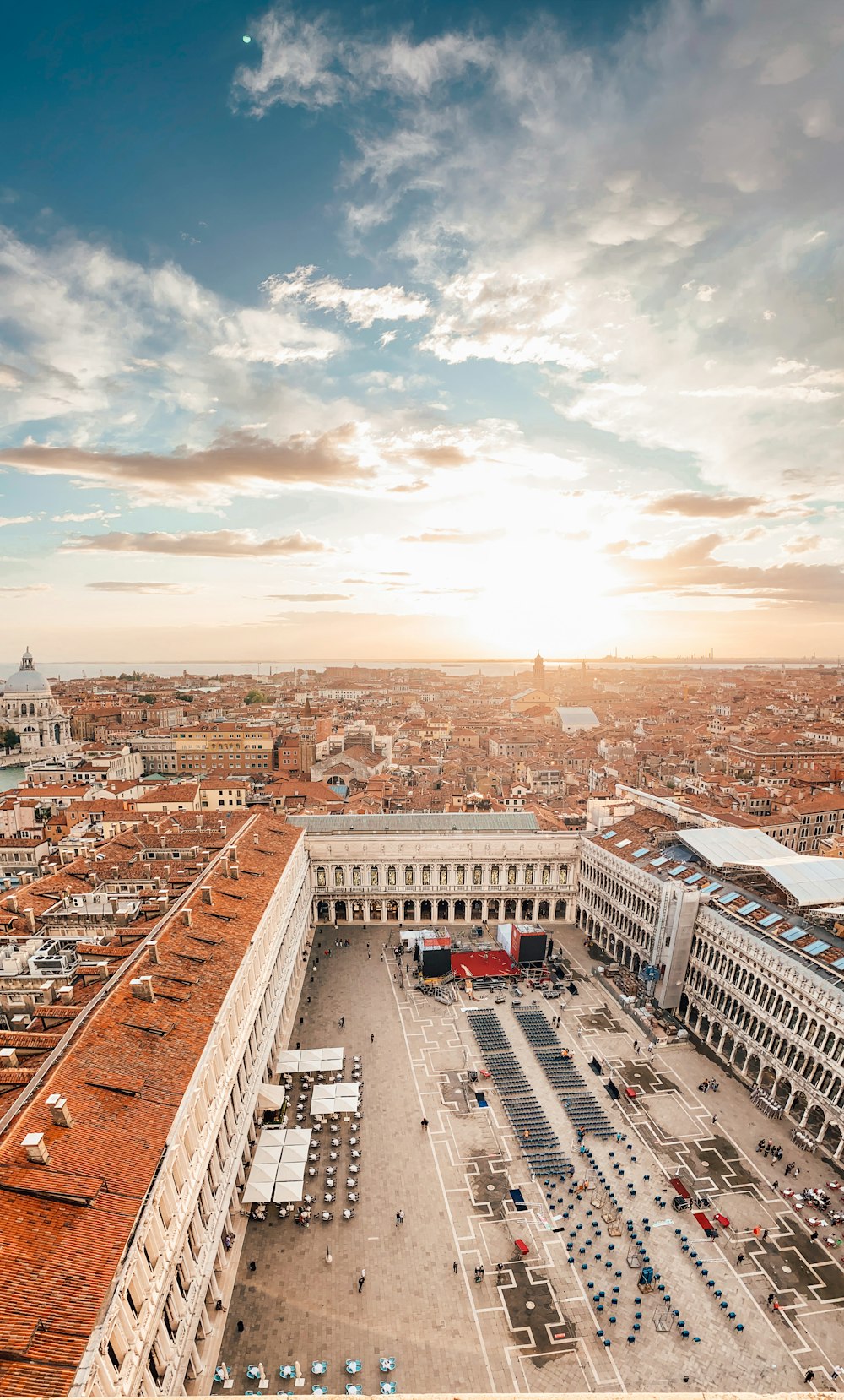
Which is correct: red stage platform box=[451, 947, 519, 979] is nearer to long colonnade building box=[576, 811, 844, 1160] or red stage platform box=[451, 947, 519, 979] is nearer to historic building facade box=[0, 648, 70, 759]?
long colonnade building box=[576, 811, 844, 1160]

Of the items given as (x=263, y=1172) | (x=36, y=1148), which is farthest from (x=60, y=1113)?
(x=263, y=1172)

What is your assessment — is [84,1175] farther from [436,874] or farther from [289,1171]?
[436,874]

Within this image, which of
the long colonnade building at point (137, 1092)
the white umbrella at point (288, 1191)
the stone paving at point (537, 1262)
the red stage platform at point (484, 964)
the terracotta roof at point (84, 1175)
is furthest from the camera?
the red stage platform at point (484, 964)

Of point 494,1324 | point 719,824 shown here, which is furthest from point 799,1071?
point 719,824

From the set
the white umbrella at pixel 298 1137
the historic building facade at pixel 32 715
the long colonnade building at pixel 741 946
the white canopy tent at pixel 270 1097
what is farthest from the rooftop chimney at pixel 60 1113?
the historic building facade at pixel 32 715

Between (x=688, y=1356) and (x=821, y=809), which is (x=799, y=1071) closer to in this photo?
(x=688, y=1356)

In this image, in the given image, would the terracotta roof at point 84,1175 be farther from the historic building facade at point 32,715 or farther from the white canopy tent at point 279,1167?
the historic building facade at point 32,715

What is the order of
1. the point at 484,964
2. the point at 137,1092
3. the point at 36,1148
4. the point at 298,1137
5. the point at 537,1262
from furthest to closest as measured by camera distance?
the point at 484,964 < the point at 298,1137 < the point at 537,1262 < the point at 137,1092 < the point at 36,1148
